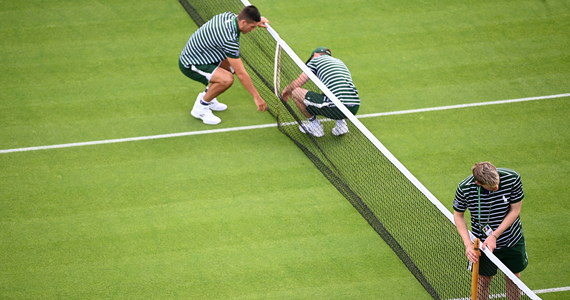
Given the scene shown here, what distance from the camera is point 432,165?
36.2 feet

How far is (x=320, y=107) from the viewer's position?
11.4m

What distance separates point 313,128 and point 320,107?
1.15 feet

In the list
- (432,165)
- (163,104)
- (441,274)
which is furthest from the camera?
(163,104)

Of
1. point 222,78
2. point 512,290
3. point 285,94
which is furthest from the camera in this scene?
point 285,94

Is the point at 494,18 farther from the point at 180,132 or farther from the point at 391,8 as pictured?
the point at 180,132

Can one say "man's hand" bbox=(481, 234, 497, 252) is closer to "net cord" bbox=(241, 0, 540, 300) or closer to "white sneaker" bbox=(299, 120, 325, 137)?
"net cord" bbox=(241, 0, 540, 300)

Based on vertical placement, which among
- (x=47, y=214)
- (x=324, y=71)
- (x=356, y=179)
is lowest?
(x=47, y=214)

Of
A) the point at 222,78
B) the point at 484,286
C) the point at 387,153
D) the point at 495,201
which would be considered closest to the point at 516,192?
the point at 495,201

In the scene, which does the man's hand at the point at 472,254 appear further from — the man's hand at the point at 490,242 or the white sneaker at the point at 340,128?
the white sneaker at the point at 340,128

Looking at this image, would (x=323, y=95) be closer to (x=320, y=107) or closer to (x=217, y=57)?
(x=320, y=107)

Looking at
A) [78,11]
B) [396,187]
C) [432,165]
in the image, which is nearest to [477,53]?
[432,165]

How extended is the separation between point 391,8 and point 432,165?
484 cm

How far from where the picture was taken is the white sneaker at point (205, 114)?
11828 millimetres

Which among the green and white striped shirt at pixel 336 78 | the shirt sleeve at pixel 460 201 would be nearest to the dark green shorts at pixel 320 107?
the green and white striped shirt at pixel 336 78
